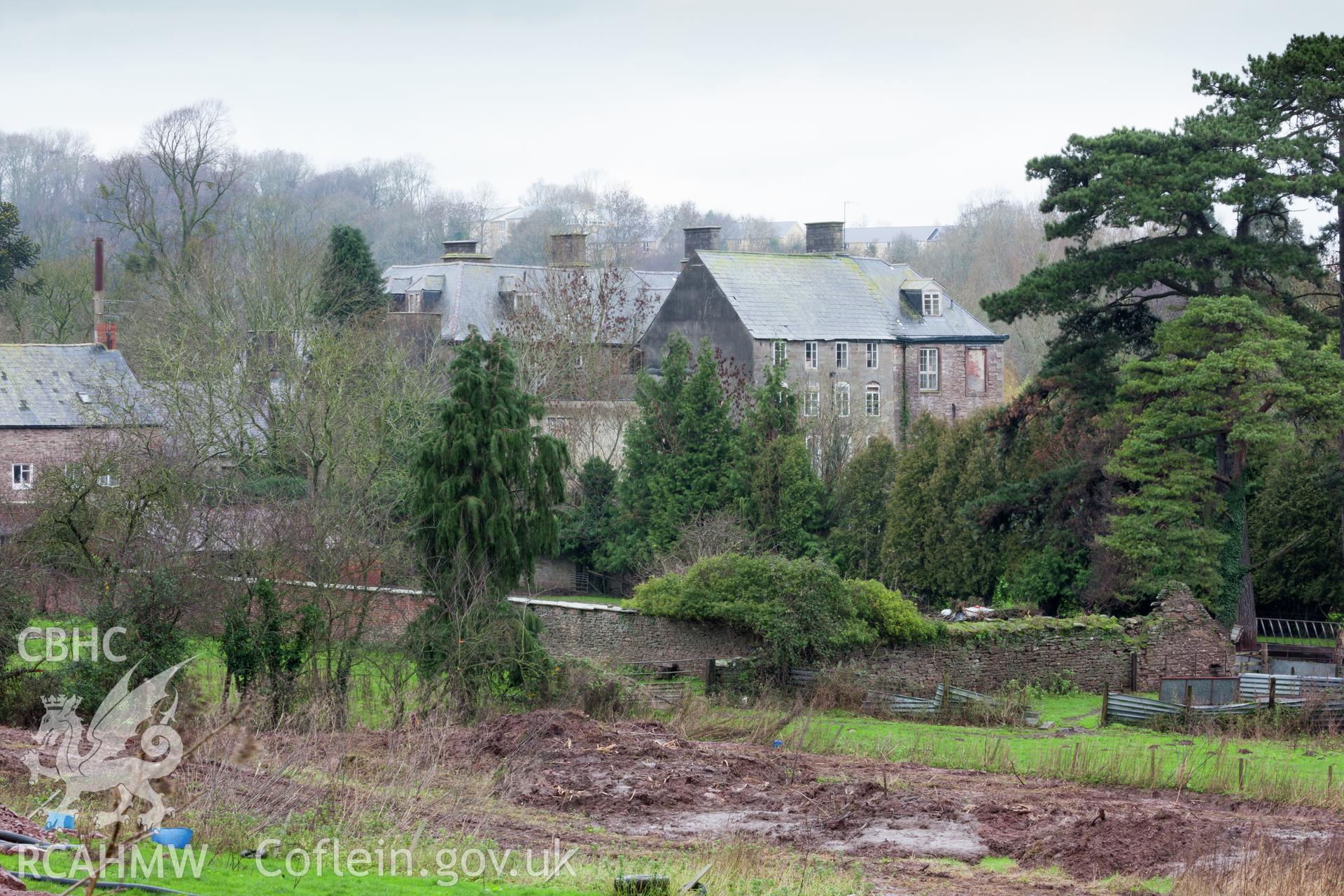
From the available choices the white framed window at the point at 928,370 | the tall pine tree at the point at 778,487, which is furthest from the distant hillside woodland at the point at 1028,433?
the white framed window at the point at 928,370

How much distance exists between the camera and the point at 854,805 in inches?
666

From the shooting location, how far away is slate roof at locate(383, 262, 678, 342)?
61.8 meters

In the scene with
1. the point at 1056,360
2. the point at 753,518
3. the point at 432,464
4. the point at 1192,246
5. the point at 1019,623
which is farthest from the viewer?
the point at 753,518

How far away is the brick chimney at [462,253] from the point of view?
66.9 m

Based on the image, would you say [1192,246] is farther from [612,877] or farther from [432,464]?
[612,877]

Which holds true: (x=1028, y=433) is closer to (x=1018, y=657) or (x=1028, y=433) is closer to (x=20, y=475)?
(x=1018, y=657)

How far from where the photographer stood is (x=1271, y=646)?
33.5 m

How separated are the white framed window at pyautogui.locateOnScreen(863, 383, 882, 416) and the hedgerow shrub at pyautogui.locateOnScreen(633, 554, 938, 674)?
27.8 m

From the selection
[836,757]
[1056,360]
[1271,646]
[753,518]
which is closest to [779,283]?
[753,518]

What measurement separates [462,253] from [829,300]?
759 inches

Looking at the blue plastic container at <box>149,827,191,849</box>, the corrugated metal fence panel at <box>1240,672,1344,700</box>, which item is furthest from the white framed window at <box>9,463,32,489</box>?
the blue plastic container at <box>149,827,191,849</box>

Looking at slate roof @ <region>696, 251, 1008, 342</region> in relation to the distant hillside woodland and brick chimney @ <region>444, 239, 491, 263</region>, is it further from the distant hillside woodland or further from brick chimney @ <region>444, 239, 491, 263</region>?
brick chimney @ <region>444, 239, 491, 263</region>

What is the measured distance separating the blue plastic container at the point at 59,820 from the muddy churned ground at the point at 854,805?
18.3 ft

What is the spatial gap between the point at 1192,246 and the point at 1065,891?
75.5ft
